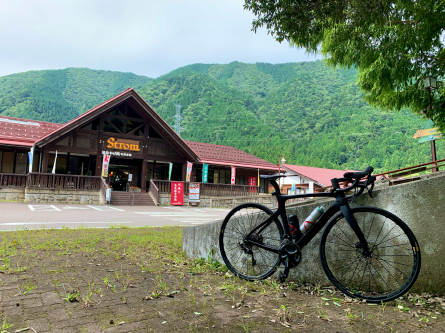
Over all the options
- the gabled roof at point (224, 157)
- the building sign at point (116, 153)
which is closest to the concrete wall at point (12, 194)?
the building sign at point (116, 153)

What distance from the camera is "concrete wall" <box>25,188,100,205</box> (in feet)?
53.4

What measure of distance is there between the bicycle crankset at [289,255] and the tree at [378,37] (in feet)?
10.6

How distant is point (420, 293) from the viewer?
2.34 m

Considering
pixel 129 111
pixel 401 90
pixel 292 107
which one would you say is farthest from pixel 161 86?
pixel 401 90

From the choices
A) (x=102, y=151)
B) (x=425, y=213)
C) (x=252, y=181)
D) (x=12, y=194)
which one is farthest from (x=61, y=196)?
(x=425, y=213)

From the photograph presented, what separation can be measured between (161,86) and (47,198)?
219ft

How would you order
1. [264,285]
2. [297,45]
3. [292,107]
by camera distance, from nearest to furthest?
1. [264,285]
2. [297,45]
3. [292,107]

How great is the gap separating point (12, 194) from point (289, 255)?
1884 cm

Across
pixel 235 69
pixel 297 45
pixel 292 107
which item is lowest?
pixel 297 45

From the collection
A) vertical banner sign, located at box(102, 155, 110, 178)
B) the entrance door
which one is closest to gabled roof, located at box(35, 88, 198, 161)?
vertical banner sign, located at box(102, 155, 110, 178)

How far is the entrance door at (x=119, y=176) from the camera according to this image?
22.5 m

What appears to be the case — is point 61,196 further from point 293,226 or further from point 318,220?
point 318,220

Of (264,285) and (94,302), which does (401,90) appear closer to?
(264,285)

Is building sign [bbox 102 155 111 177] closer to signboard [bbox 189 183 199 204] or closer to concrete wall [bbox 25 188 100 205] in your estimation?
concrete wall [bbox 25 188 100 205]
